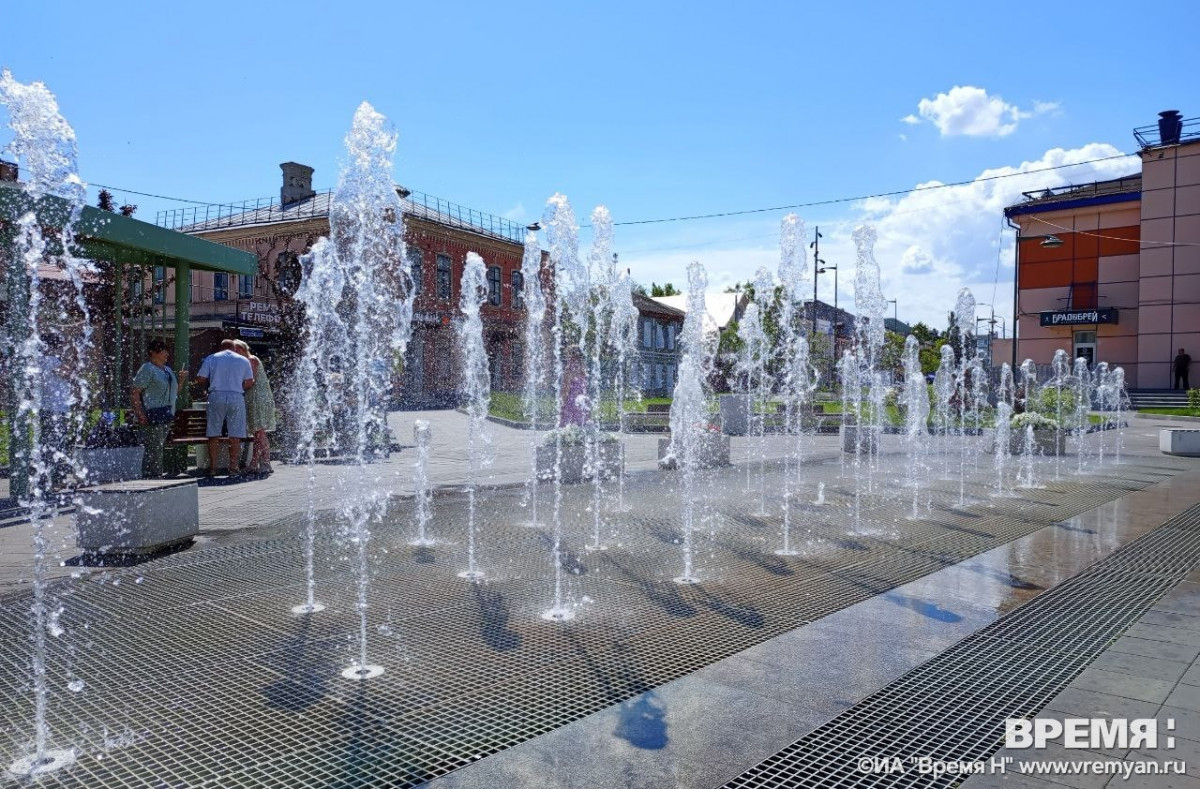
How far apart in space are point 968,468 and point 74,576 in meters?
11.0

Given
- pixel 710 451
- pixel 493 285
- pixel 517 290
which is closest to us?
→ pixel 710 451

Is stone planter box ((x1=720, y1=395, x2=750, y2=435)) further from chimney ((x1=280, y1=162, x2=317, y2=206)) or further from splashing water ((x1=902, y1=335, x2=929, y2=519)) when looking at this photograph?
chimney ((x1=280, y1=162, x2=317, y2=206))

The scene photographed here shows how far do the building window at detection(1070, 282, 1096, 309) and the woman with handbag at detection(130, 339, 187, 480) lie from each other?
3741cm

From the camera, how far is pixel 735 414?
17891 mm

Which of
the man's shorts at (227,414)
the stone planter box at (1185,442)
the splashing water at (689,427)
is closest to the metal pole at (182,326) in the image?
the man's shorts at (227,414)

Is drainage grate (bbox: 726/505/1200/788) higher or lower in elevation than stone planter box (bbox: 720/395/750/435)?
lower

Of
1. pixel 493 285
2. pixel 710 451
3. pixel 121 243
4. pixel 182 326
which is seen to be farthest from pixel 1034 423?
pixel 493 285

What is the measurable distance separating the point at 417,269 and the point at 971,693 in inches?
1362

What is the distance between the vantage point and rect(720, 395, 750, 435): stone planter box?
58.0 ft

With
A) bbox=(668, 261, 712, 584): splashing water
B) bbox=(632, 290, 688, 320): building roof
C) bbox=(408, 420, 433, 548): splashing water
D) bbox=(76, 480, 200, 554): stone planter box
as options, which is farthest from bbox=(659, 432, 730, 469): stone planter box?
bbox=(632, 290, 688, 320): building roof

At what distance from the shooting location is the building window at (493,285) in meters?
39.9

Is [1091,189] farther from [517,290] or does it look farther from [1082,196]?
[517,290]

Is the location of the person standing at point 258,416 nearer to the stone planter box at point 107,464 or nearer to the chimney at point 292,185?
the stone planter box at point 107,464

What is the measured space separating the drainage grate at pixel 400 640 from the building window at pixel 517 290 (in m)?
35.5
